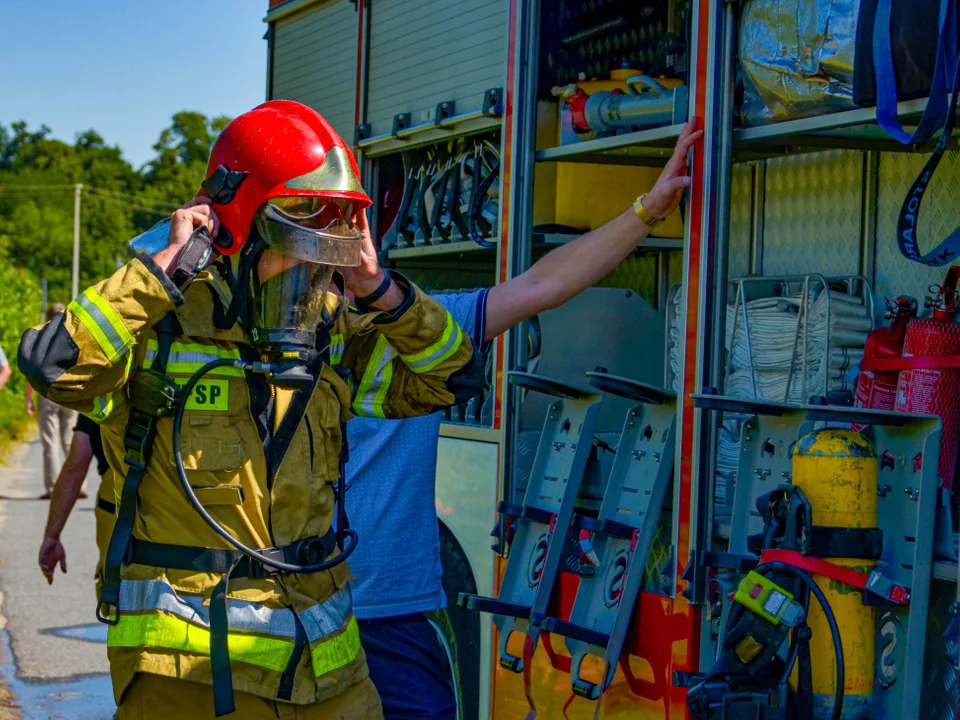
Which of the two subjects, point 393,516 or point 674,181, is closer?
point 674,181

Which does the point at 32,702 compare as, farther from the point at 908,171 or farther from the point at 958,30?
the point at 958,30

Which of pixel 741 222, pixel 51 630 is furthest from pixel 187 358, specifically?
pixel 51 630

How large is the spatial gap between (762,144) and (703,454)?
0.91m

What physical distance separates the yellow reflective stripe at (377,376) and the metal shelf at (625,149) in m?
1.11

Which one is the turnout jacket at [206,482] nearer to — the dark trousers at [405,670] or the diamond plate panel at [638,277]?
the dark trousers at [405,670]

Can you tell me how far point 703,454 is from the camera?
→ 11.1 ft

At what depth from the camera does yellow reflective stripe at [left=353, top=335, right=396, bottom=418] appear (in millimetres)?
2939

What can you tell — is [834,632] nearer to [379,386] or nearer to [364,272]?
[379,386]

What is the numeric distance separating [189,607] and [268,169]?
36.4 inches

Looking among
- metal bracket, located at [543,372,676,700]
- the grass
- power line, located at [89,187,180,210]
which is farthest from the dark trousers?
power line, located at [89,187,180,210]

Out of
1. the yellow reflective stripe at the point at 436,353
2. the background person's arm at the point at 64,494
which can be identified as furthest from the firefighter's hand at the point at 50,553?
the yellow reflective stripe at the point at 436,353

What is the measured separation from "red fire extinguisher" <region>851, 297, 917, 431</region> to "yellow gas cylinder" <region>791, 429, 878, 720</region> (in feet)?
2.20

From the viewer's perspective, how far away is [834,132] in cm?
343

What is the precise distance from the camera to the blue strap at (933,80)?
8.64ft
